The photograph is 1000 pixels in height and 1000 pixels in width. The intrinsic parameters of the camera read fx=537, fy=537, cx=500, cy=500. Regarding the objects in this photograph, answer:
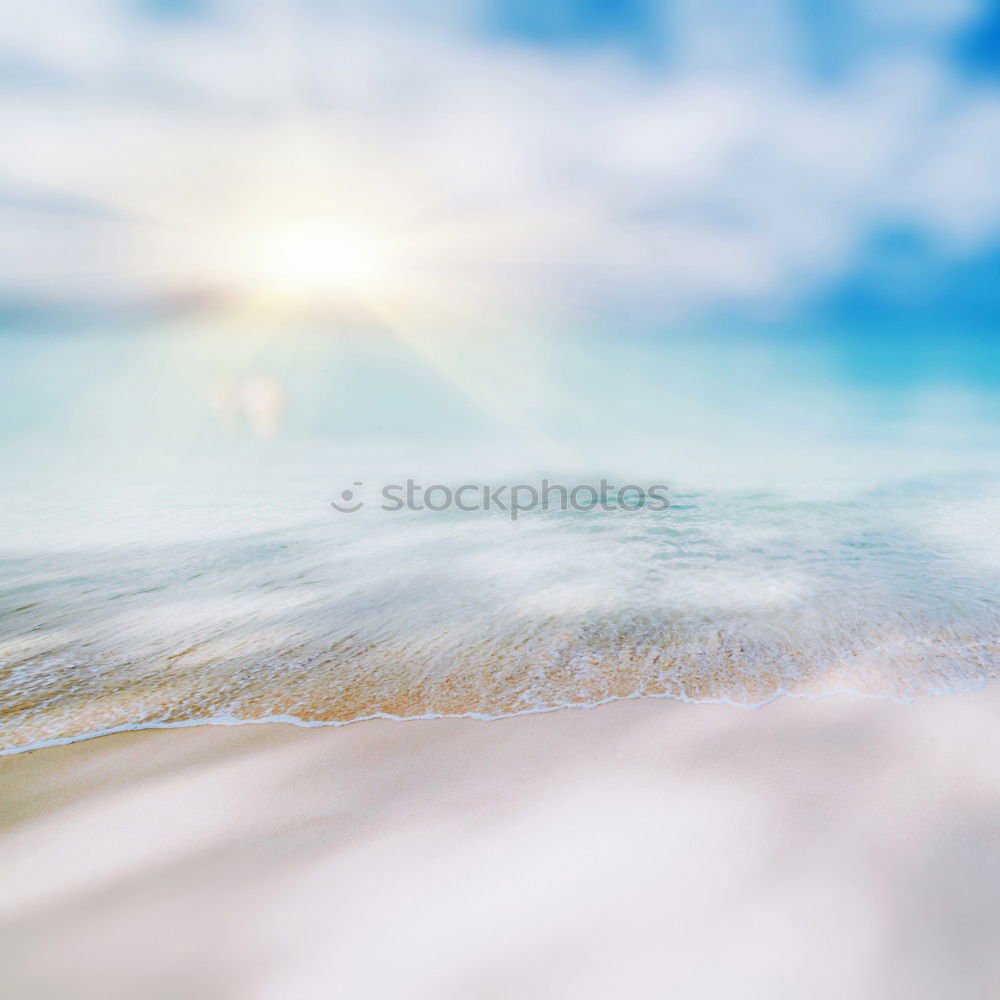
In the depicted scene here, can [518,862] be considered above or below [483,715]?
above

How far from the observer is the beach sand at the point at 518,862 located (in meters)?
1.51

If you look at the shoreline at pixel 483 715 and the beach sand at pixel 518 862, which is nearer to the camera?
the beach sand at pixel 518 862

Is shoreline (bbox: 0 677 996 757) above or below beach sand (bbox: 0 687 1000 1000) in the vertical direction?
below

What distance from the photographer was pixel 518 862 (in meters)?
1.87

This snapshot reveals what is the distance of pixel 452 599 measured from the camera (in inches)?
199

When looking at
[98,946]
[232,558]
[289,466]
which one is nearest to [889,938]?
[98,946]

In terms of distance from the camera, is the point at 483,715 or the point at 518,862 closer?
the point at 518,862

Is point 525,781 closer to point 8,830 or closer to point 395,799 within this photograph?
point 395,799

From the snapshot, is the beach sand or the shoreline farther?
the shoreline

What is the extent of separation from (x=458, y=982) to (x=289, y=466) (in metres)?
26.1

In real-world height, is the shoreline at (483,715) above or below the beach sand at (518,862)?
below

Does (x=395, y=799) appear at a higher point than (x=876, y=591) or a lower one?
higher

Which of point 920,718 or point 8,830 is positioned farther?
point 920,718

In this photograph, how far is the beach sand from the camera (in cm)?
151
